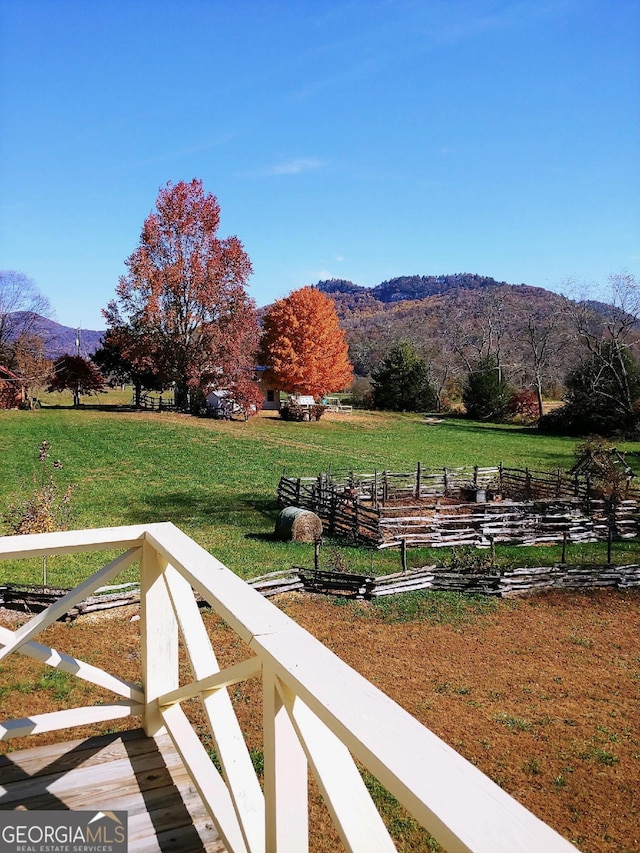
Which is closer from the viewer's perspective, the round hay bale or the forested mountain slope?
the round hay bale

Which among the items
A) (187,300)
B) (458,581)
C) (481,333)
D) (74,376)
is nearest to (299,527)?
(458,581)

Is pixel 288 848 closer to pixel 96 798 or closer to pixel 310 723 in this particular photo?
pixel 310 723

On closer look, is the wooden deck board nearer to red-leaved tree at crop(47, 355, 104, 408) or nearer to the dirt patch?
the dirt patch

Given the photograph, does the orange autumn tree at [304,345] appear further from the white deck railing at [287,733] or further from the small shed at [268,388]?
the white deck railing at [287,733]

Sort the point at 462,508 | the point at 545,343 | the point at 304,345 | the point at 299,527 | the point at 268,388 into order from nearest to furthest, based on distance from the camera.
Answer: the point at 299,527
the point at 462,508
the point at 304,345
the point at 268,388
the point at 545,343

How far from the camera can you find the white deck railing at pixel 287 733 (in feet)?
3.10

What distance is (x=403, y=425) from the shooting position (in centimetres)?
3831

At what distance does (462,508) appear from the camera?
17.9 metres

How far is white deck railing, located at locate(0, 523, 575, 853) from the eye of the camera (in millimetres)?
946

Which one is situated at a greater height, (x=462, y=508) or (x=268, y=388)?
(x=268, y=388)

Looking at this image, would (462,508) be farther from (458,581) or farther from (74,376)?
(74,376)

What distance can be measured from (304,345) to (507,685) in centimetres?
3093
